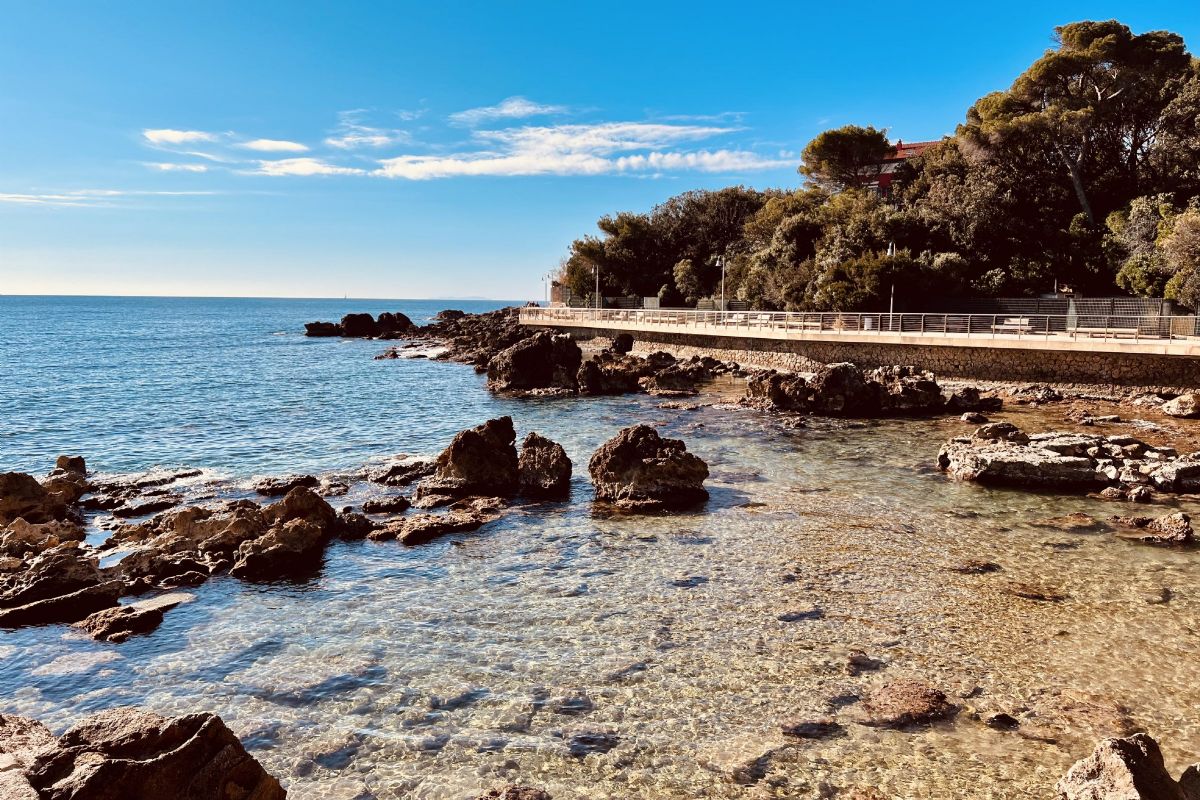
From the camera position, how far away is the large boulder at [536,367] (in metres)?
39.7

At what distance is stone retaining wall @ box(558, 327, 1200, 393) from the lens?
26594mm

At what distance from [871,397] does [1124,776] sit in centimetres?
2362

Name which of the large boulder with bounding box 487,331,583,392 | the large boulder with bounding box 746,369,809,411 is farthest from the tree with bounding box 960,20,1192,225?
the large boulder with bounding box 487,331,583,392

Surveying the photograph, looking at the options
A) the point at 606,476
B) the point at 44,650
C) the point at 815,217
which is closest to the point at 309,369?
the point at 815,217

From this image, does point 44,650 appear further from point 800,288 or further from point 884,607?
point 800,288

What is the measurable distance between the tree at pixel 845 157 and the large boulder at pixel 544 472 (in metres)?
55.5

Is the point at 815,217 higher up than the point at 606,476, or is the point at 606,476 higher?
the point at 815,217

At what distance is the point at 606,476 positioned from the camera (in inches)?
670

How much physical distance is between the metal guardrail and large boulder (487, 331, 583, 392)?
9866 mm

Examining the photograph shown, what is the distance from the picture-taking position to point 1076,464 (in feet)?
55.4

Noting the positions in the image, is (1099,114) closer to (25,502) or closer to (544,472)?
(544,472)

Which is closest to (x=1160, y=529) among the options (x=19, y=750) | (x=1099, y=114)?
(x=19, y=750)

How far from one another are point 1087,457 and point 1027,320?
1626 cm

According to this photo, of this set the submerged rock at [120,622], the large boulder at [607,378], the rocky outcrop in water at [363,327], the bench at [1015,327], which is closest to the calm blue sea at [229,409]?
the large boulder at [607,378]
